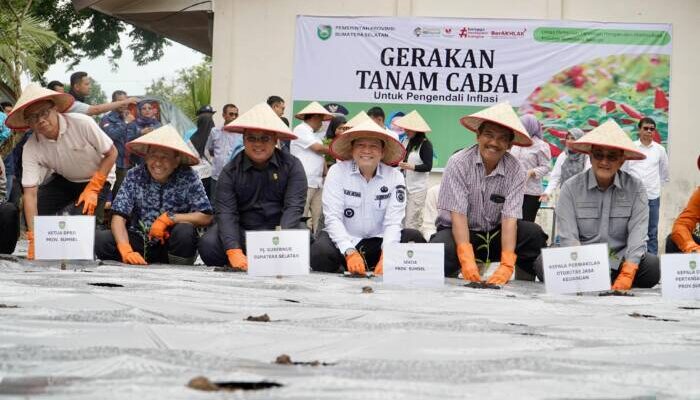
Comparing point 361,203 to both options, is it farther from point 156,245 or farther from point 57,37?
point 57,37

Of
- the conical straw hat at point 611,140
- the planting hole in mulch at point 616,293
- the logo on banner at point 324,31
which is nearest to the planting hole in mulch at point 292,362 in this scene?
the planting hole in mulch at point 616,293

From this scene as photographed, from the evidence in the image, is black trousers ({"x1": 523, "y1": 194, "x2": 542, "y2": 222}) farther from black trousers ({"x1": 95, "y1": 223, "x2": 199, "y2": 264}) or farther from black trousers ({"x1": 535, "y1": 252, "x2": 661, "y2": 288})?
black trousers ({"x1": 95, "y1": 223, "x2": 199, "y2": 264})

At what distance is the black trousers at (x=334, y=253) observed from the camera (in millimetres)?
6605

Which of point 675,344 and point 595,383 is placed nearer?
point 595,383

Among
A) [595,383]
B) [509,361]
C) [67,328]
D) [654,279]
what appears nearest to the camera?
[595,383]

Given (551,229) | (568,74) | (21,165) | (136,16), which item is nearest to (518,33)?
(568,74)

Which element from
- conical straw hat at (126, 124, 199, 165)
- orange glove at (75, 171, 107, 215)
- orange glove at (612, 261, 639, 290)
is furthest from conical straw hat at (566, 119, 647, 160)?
orange glove at (75, 171, 107, 215)

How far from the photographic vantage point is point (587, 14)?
1163 cm

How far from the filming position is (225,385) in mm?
2320

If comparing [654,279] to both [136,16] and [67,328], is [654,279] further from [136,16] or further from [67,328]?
[136,16]

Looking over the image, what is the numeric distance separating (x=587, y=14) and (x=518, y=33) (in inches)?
29.7

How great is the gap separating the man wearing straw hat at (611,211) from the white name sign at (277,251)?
5.02 feet

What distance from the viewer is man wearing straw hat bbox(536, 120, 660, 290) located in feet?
20.4

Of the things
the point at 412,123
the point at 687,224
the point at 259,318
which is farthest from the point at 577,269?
the point at 412,123
